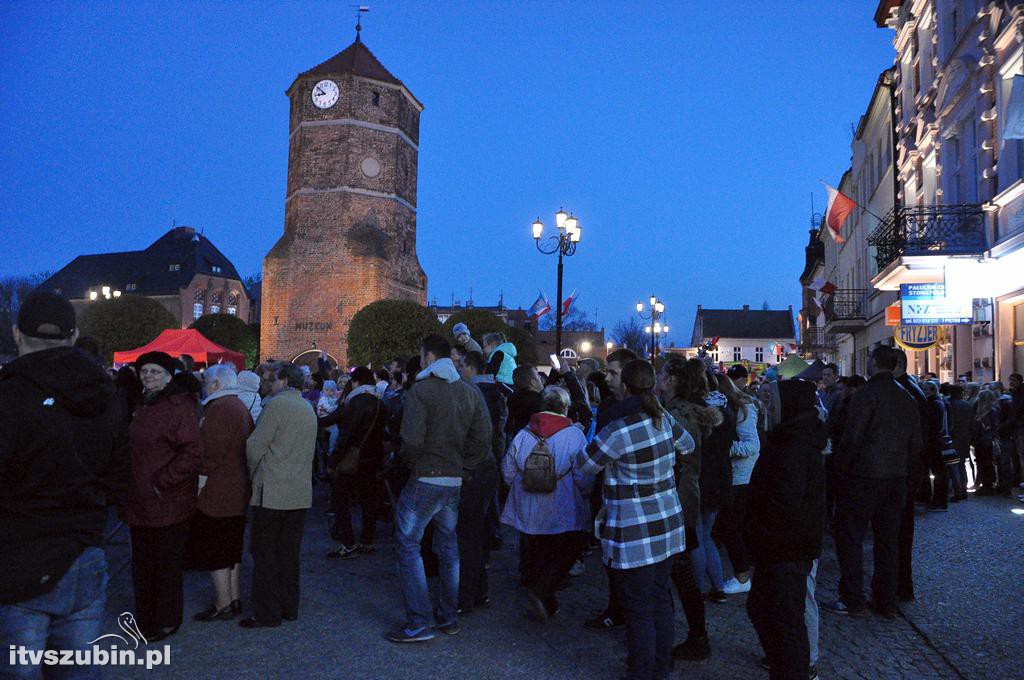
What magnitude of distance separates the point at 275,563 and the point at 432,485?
4.66 ft

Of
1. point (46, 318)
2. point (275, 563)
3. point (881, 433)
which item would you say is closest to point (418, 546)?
point (275, 563)

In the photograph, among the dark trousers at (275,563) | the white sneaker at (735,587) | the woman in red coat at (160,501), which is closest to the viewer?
the woman in red coat at (160,501)

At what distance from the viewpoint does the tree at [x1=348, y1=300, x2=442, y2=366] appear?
41125 mm

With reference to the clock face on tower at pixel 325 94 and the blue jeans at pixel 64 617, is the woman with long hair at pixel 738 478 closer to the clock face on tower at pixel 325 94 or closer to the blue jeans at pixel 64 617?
the blue jeans at pixel 64 617

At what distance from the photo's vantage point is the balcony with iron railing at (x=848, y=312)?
30.4 m

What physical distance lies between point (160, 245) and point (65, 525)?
336ft

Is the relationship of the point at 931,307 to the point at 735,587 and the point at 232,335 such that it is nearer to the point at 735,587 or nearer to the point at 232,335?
the point at 735,587

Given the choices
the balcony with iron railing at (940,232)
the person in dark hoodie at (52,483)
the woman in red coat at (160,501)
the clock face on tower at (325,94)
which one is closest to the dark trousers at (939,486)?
the balcony with iron railing at (940,232)

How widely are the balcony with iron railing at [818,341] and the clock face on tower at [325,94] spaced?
3191 cm

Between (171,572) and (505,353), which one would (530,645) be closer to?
(171,572)

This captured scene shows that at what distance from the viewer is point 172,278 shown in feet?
296

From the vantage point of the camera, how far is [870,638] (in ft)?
18.3

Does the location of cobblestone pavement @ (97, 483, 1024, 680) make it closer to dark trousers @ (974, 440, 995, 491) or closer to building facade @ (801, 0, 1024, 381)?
dark trousers @ (974, 440, 995, 491)

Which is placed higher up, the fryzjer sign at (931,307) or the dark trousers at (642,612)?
the fryzjer sign at (931,307)
